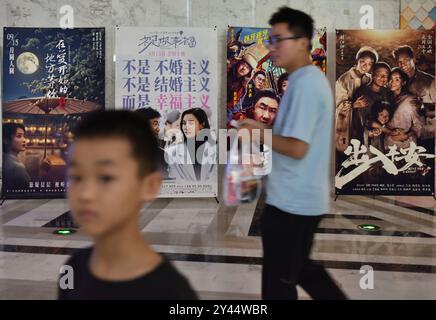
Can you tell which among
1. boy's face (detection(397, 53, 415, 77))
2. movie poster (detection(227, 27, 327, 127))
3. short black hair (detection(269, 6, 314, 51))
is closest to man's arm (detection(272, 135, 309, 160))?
short black hair (detection(269, 6, 314, 51))

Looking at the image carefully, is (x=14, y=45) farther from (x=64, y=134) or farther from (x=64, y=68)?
(x=64, y=134)

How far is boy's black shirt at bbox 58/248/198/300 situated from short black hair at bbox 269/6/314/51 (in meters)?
1.03

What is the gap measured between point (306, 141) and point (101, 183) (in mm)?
837

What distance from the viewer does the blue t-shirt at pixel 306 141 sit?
61.5 inches

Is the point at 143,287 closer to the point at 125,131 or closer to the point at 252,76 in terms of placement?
the point at 125,131

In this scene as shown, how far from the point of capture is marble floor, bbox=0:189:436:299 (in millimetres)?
2742

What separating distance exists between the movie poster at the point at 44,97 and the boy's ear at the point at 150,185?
14.4ft

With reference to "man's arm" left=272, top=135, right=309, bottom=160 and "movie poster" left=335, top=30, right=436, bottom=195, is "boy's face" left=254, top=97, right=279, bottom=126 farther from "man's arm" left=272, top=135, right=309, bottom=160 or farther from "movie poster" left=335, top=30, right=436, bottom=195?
"man's arm" left=272, top=135, right=309, bottom=160

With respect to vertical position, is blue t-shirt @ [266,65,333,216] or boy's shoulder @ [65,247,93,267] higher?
blue t-shirt @ [266,65,333,216]

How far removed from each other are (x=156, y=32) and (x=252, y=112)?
1.30 m

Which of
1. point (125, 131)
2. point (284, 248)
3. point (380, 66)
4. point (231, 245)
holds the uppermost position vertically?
point (380, 66)

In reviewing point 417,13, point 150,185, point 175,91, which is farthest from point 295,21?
point 417,13

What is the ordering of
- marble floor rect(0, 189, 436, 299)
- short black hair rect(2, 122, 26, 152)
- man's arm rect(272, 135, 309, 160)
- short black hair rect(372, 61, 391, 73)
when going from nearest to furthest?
1. man's arm rect(272, 135, 309, 160)
2. marble floor rect(0, 189, 436, 299)
3. short black hair rect(2, 122, 26, 152)
4. short black hair rect(372, 61, 391, 73)

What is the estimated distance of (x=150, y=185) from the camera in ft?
3.18
